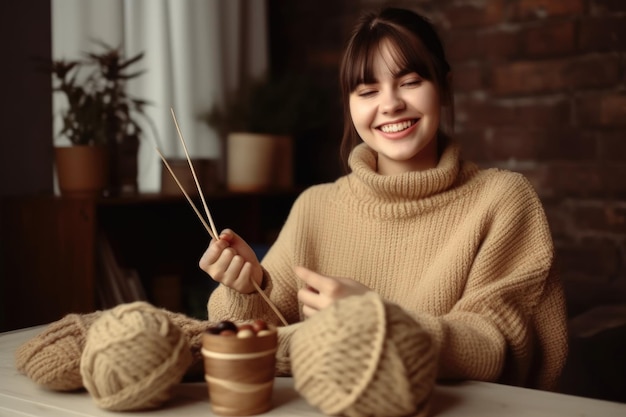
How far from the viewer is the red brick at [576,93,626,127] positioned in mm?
2176

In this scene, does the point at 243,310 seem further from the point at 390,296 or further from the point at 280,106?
the point at 280,106

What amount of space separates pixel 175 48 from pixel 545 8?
3.96 ft

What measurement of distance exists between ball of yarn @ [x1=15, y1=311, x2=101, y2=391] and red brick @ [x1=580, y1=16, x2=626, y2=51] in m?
1.80

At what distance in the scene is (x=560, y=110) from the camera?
2271 millimetres

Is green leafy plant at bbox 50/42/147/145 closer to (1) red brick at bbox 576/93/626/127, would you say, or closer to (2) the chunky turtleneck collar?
(2) the chunky turtleneck collar

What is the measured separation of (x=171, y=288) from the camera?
87.5 inches

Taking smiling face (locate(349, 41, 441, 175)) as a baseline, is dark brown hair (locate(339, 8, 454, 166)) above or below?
above

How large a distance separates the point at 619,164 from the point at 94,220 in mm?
1492

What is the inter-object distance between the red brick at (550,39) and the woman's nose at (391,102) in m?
1.20

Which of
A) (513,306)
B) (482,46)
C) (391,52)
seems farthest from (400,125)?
(482,46)

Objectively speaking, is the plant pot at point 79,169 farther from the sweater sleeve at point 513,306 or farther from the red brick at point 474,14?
the red brick at point 474,14

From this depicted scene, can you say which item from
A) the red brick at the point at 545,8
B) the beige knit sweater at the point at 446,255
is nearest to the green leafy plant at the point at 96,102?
the beige knit sweater at the point at 446,255

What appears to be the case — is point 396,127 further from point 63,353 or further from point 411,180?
point 63,353

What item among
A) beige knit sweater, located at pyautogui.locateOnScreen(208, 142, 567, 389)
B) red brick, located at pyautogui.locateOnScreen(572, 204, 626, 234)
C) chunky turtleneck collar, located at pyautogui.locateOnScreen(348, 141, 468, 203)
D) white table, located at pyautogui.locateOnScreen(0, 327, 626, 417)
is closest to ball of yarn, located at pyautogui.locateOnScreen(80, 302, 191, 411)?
white table, located at pyautogui.locateOnScreen(0, 327, 626, 417)
